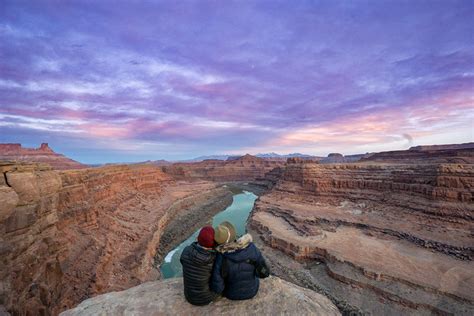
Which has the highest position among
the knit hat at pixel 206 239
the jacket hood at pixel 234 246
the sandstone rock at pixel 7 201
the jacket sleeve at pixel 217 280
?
the sandstone rock at pixel 7 201

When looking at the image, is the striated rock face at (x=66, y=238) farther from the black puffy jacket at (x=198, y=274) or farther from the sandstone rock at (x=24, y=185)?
the black puffy jacket at (x=198, y=274)

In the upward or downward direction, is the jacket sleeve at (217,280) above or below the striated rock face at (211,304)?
above

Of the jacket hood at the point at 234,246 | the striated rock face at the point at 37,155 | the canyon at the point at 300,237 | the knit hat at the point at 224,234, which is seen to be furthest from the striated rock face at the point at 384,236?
the striated rock face at the point at 37,155

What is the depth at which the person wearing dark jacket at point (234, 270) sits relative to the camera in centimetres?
496

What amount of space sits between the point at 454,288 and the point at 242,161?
90.1m

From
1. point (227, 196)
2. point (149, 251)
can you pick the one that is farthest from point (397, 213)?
point (227, 196)

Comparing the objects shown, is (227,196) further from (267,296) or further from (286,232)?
(267,296)

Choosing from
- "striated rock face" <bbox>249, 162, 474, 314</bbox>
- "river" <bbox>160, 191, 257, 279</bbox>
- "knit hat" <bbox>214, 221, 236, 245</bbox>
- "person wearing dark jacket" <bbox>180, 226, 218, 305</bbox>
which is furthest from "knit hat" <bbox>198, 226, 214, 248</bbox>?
"river" <bbox>160, 191, 257, 279</bbox>

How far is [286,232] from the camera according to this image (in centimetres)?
2283

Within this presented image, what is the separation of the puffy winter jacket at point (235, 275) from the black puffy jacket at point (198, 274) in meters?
0.13

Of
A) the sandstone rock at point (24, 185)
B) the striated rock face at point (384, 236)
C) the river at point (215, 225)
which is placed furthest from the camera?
the river at point (215, 225)

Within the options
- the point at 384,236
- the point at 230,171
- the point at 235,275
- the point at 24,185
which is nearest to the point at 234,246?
the point at 235,275

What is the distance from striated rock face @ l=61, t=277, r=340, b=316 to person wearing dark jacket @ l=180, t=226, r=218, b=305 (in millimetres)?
223

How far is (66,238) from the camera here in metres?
16.8
